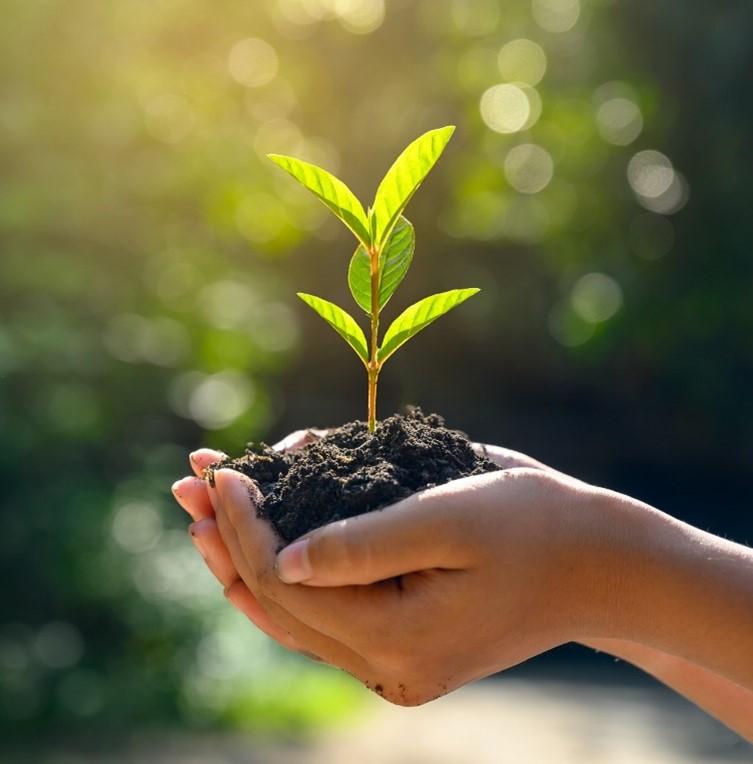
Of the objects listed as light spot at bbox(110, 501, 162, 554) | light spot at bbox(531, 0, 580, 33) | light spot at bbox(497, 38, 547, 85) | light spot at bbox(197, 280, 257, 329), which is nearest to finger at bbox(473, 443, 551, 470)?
light spot at bbox(110, 501, 162, 554)

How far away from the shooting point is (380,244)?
1.46 metres

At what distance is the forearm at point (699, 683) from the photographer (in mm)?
1542

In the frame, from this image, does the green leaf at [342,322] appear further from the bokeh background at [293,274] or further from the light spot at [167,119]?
the light spot at [167,119]

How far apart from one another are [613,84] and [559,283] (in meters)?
1.36

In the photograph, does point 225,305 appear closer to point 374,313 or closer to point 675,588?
point 374,313

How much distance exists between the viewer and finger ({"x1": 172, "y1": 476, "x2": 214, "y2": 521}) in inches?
54.1

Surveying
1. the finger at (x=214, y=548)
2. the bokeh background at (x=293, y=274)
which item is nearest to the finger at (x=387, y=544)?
the finger at (x=214, y=548)

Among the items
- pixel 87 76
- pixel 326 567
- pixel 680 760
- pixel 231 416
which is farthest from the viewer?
pixel 87 76

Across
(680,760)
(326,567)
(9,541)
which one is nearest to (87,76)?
(9,541)

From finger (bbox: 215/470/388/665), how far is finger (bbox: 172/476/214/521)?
0.06m

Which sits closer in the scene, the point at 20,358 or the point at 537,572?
the point at 537,572

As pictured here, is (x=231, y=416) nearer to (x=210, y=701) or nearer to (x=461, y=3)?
(x=210, y=701)

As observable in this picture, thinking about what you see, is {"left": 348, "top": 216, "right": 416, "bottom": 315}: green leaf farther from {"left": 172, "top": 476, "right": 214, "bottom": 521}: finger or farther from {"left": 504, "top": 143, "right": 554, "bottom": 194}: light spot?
{"left": 504, "top": 143, "right": 554, "bottom": 194}: light spot

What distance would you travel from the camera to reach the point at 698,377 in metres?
7.13
